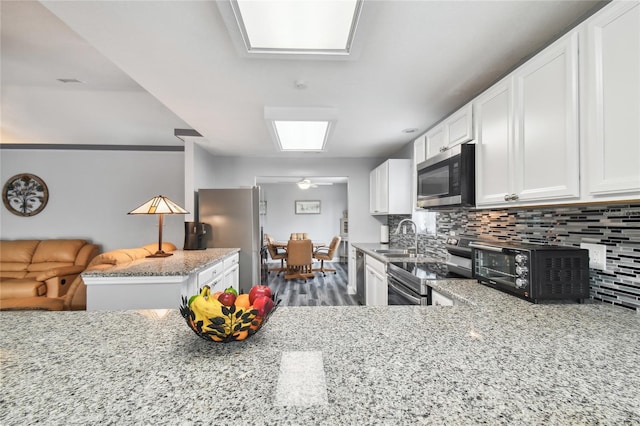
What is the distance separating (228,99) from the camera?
239cm

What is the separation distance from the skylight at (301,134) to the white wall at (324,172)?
152 centimetres

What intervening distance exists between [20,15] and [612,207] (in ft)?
11.0

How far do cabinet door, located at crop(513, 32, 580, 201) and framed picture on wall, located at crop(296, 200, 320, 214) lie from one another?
707 centimetres

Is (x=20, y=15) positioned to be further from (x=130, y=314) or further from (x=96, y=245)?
(x=96, y=245)

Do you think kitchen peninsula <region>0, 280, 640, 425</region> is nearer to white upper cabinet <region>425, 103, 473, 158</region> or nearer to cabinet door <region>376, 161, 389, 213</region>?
white upper cabinet <region>425, 103, 473, 158</region>

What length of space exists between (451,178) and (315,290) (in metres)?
3.46

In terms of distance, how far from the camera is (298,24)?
1.26m

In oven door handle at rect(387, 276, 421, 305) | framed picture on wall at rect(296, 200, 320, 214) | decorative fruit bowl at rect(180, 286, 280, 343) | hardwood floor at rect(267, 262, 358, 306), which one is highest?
framed picture on wall at rect(296, 200, 320, 214)

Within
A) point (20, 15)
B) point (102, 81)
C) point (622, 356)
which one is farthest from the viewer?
point (102, 81)

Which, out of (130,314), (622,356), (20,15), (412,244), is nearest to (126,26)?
(20,15)

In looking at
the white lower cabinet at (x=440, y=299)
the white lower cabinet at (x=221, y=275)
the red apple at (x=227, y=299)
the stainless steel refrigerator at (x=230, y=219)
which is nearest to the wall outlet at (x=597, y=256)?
the white lower cabinet at (x=440, y=299)

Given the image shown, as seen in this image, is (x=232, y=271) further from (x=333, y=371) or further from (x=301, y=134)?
(x=333, y=371)

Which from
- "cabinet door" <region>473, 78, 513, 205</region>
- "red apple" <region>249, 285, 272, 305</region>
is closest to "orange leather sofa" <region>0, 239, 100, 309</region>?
"red apple" <region>249, 285, 272, 305</region>

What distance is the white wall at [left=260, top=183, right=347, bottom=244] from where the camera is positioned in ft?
27.5
